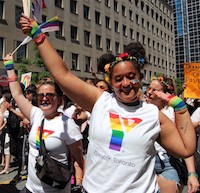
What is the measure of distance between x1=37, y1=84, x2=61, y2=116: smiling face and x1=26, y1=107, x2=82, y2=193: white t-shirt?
97mm

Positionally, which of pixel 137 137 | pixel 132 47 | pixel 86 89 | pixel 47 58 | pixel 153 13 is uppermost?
pixel 153 13

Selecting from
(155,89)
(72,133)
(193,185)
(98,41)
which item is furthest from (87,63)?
(193,185)

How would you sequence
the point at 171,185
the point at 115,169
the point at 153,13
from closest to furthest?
1. the point at 115,169
2. the point at 171,185
3. the point at 153,13

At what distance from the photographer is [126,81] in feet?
6.68

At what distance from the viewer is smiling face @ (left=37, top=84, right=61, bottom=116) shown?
2.92 m

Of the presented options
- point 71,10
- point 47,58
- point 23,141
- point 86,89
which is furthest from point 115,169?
point 71,10

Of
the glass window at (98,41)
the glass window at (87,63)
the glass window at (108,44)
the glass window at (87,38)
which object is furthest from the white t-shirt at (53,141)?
the glass window at (108,44)

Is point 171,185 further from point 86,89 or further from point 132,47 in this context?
point 86,89

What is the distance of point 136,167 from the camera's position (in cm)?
197

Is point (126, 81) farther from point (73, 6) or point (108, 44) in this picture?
point (108, 44)

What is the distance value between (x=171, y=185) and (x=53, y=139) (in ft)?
4.12

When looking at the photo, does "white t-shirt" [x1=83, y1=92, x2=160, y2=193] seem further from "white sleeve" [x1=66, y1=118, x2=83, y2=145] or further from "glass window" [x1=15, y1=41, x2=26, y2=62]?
"glass window" [x1=15, y1=41, x2=26, y2=62]

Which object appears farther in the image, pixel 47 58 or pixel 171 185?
pixel 171 185

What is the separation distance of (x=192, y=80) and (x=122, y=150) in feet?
17.1
